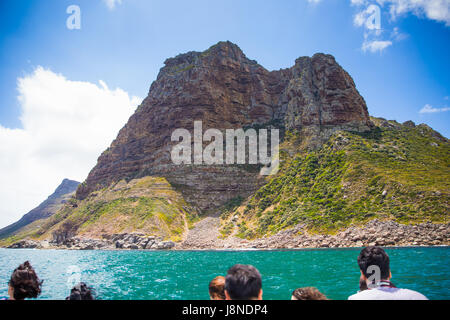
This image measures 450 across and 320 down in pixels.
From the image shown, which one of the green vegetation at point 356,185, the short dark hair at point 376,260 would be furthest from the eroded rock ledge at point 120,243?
the short dark hair at point 376,260

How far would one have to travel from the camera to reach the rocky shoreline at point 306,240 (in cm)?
4834

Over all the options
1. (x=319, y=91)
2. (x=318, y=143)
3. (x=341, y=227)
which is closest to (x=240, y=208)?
(x=318, y=143)

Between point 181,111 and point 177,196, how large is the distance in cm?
5128

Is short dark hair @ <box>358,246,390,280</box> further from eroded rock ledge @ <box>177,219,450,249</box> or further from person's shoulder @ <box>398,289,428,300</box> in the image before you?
eroded rock ledge @ <box>177,219,450,249</box>

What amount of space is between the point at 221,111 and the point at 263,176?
48.7m

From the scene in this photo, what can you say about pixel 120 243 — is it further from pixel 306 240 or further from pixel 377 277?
pixel 377 277

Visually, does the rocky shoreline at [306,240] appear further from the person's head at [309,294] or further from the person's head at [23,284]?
the person's head at [23,284]

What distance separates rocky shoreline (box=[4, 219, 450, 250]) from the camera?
48344mm

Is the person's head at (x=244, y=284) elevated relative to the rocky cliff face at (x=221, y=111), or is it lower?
lower

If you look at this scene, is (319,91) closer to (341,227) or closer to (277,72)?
(277,72)

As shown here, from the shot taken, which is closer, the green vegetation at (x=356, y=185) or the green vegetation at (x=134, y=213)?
the green vegetation at (x=356, y=185)

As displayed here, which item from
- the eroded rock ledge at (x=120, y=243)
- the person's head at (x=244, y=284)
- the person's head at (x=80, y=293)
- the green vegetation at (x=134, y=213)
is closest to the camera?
the person's head at (x=244, y=284)

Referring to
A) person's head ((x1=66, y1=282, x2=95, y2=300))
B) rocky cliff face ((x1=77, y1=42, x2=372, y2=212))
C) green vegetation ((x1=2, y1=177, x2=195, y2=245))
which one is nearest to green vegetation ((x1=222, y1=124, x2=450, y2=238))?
rocky cliff face ((x1=77, y1=42, x2=372, y2=212))
